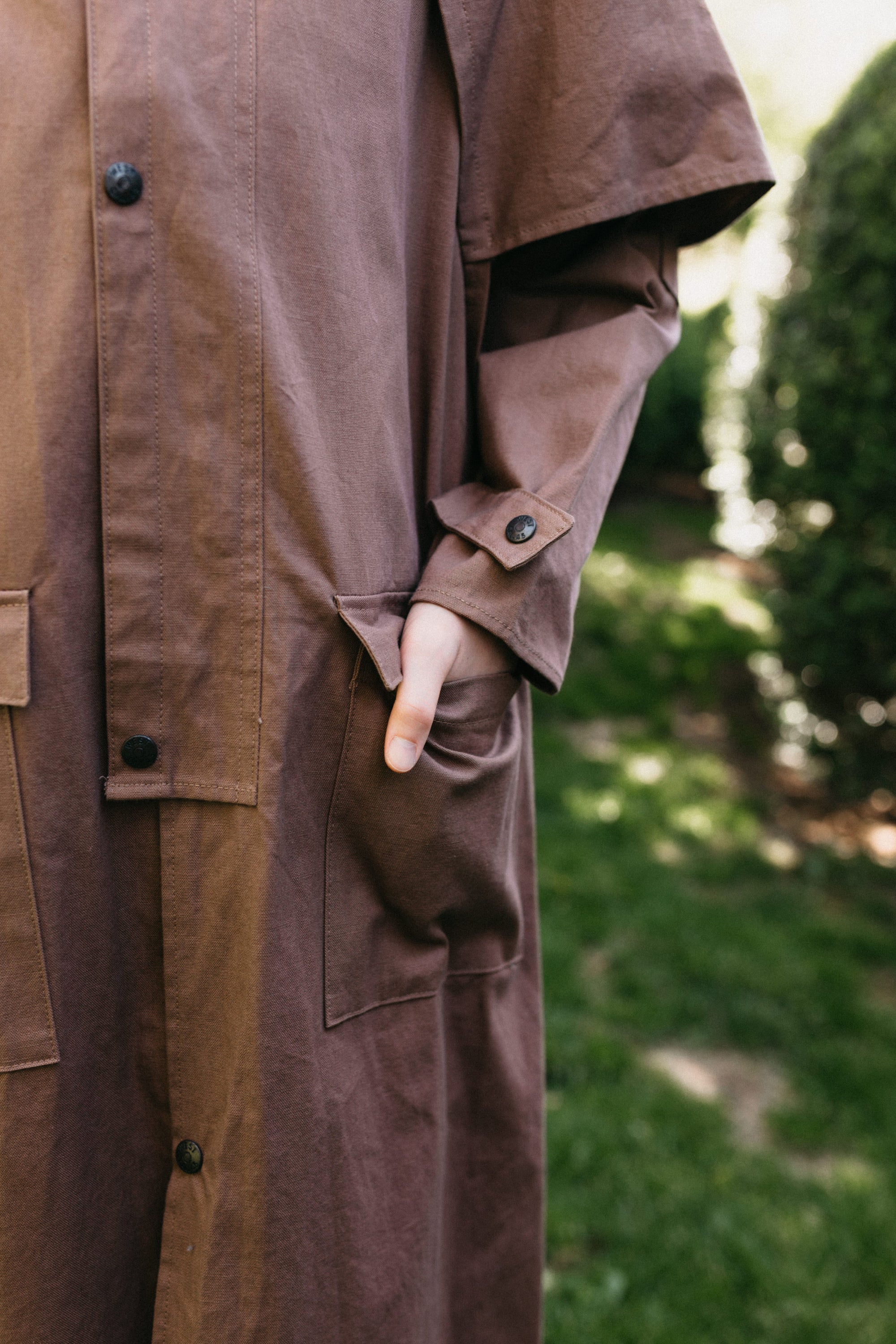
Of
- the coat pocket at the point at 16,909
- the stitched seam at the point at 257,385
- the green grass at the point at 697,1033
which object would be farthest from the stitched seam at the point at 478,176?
the green grass at the point at 697,1033

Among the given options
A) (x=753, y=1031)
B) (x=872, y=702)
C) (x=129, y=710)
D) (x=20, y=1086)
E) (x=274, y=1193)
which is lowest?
(x=753, y=1031)

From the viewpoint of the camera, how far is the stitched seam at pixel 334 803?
3.83 feet

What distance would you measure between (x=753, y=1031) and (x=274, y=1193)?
2.37 metres

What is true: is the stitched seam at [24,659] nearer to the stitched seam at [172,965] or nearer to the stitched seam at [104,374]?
the stitched seam at [104,374]

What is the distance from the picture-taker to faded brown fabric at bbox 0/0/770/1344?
41.8 inches

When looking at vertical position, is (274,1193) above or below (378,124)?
below

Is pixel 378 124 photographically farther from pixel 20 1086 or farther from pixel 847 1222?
pixel 847 1222

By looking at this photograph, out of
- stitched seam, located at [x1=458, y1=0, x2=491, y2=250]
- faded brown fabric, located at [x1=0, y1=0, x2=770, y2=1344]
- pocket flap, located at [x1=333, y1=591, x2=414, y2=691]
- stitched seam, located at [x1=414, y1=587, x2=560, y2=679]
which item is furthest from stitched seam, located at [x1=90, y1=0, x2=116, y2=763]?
stitched seam, located at [x1=458, y1=0, x2=491, y2=250]

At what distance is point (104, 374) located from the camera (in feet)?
3.50

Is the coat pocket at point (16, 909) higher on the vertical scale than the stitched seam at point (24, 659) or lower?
lower

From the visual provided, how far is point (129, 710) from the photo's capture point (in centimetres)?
111

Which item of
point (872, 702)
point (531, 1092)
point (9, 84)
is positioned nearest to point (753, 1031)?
point (872, 702)

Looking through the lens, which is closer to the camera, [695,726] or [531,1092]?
[531,1092]

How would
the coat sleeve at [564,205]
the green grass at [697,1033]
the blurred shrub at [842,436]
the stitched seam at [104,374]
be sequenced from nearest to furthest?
the stitched seam at [104,374], the coat sleeve at [564,205], the green grass at [697,1033], the blurred shrub at [842,436]
